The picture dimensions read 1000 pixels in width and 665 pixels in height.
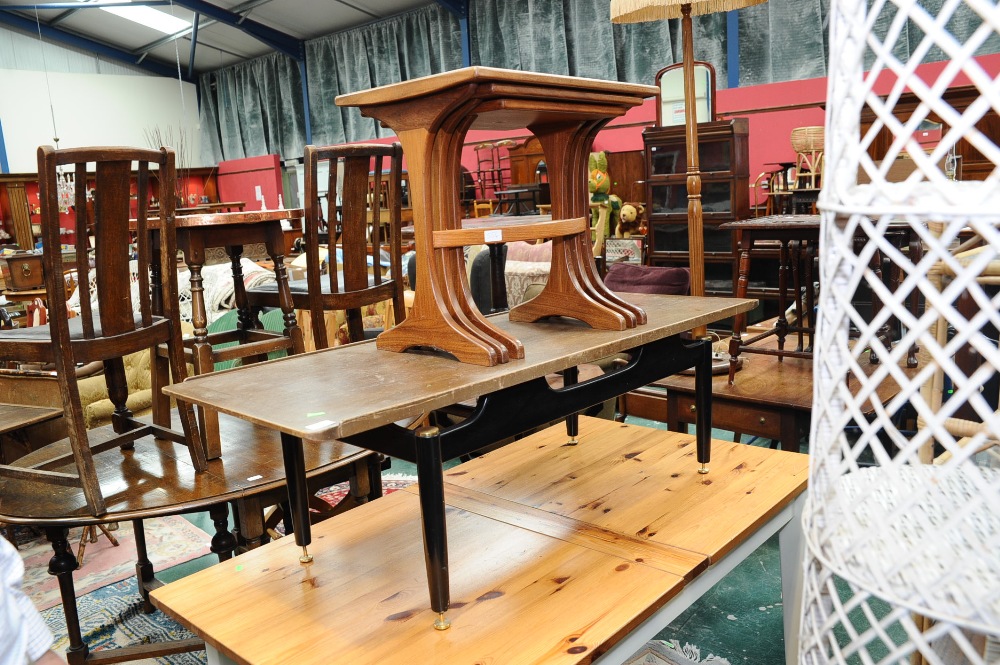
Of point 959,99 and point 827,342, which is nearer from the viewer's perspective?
point 827,342

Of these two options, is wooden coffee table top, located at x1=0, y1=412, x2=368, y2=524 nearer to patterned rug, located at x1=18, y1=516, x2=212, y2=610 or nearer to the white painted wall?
patterned rug, located at x1=18, y1=516, x2=212, y2=610

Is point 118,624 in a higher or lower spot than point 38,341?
lower

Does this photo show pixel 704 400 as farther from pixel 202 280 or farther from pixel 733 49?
pixel 733 49

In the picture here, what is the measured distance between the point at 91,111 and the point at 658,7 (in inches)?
567

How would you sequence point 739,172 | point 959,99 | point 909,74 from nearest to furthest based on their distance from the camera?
1. point 909,74
2. point 959,99
3. point 739,172

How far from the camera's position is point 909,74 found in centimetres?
66

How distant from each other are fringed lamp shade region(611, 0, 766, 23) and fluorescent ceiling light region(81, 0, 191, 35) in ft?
41.0

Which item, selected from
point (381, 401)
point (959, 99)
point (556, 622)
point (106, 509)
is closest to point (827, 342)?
point (381, 401)

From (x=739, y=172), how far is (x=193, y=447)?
176 inches

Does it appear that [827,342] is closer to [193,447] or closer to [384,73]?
[193,447]

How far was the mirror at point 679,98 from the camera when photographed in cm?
571

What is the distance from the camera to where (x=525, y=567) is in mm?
1533

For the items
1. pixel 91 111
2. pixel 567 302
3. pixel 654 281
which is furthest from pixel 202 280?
pixel 91 111

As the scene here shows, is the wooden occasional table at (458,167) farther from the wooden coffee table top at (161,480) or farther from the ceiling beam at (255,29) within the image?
the ceiling beam at (255,29)
